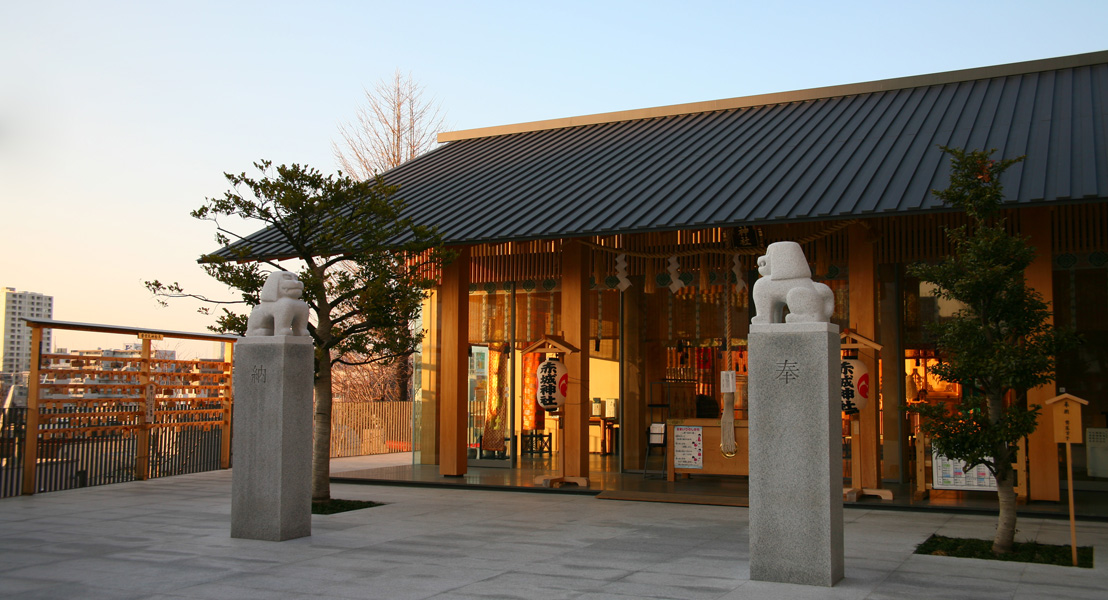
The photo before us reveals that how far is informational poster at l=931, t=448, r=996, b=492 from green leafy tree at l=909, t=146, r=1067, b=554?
348cm

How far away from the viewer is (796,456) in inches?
294

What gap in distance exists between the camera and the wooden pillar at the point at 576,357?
1417cm

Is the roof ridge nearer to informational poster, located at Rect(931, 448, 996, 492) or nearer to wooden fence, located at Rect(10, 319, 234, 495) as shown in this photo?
informational poster, located at Rect(931, 448, 996, 492)

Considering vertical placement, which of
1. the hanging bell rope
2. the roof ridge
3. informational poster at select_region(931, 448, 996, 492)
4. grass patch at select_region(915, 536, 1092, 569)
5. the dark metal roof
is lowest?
grass patch at select_region(915, 536, 1092, 569)

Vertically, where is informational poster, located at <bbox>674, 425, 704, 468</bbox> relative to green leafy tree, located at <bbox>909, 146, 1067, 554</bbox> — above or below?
below

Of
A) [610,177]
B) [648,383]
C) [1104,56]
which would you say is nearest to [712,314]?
[648,383]

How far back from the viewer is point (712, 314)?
631 inches

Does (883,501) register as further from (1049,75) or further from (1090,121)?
(1049,75)

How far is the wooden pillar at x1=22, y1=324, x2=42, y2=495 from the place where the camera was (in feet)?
44.2

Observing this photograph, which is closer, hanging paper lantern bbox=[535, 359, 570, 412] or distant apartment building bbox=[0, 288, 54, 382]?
hanging paper lantern bbox=[535, 359, 570, 412]

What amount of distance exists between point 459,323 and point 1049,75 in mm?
10680

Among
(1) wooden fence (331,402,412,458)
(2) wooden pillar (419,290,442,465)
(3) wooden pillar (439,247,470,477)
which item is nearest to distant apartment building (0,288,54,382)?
(1) wooden fence (331,402,412,458)

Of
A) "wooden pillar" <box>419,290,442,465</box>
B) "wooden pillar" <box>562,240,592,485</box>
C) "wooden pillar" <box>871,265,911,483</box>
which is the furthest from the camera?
"wooden pillar" <box>419,290,442,465</box>

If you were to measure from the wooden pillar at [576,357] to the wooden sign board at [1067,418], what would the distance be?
713 cm
